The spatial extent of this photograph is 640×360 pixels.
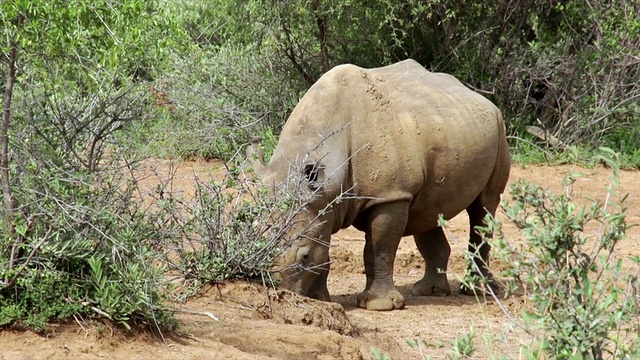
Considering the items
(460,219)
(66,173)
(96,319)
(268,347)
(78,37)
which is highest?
(78,37)

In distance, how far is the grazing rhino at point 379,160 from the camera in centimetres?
858

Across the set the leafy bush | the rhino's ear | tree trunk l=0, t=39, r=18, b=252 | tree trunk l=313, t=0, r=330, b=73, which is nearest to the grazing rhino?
the rhino's ear

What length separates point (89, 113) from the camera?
643cm

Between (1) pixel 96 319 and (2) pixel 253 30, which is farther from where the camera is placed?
(2) pixel 253 30

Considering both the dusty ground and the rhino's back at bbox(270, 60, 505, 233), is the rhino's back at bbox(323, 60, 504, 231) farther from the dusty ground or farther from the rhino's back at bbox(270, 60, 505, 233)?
the dusty ground

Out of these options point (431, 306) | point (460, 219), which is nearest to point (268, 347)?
point (431, 306)

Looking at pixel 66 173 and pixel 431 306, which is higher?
pixel 66 173

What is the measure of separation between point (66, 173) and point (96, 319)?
31.3 inches

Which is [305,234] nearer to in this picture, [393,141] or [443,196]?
[393,141]

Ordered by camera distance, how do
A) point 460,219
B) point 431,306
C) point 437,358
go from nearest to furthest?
point 437,358
point 431,306
point 460,219

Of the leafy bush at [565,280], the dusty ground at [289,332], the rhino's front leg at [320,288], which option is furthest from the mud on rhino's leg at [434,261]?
the leafy bush at [565,280]

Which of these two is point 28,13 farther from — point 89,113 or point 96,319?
point 96,319

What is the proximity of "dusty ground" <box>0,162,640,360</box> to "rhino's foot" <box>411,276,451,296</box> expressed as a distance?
95 mm

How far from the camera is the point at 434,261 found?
10.3 metres
